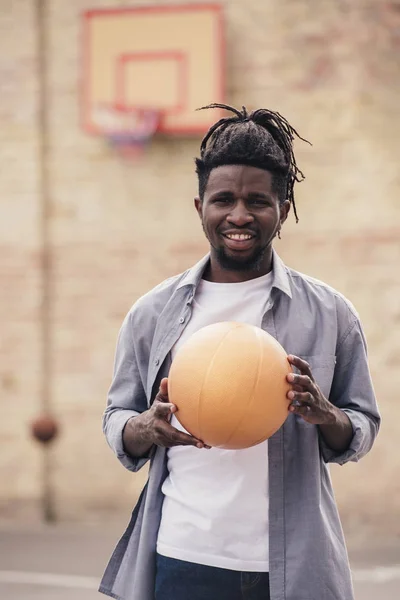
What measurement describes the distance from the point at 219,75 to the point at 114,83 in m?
0.95

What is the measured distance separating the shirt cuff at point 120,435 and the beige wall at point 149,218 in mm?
5842

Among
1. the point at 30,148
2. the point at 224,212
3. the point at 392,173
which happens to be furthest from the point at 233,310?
the point at 30,148

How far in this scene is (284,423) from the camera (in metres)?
2.79

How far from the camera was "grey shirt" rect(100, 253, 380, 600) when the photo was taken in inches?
107

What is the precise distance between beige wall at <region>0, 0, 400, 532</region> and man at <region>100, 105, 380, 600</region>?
18.9ft

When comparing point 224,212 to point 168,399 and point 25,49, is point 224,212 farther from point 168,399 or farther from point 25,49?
point 25,49

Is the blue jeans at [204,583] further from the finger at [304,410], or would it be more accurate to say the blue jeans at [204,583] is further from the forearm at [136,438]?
the finger at [304,410]

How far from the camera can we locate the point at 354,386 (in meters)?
2.87

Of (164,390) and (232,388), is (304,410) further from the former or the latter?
(164,390)

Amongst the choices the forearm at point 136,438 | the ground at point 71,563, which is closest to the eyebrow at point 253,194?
the forearm at point 136,438

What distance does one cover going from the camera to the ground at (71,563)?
683cm

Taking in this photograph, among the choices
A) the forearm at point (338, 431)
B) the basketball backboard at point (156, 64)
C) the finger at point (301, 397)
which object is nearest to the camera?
the finger at point (301, 397)

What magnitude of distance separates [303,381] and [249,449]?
13.2 inches

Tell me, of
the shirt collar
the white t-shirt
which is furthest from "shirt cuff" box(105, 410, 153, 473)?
the shirt collar
